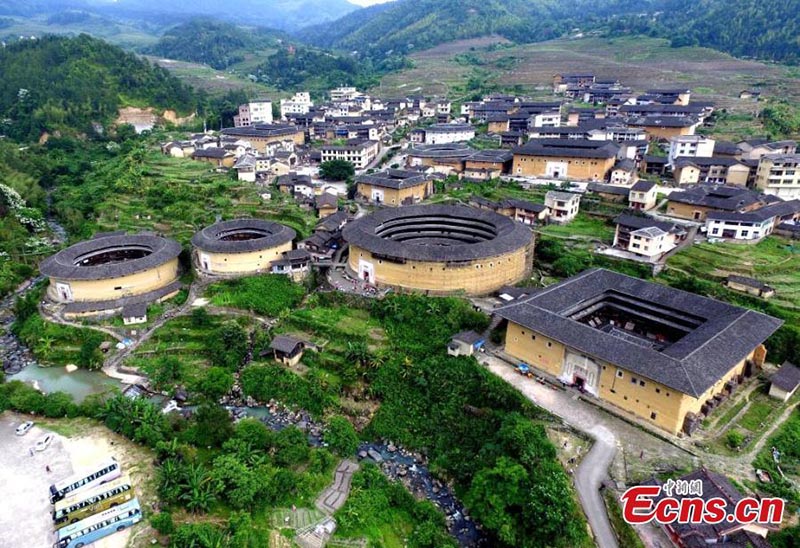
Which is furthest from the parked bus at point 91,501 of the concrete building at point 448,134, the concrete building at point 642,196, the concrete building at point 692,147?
the concrete building at point 448,134

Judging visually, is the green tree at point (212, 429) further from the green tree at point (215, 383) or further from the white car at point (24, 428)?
the white car at point (24, 428)

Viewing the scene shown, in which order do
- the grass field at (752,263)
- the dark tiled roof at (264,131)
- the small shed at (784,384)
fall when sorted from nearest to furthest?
the small shed at (784,384), the grass field at (752,263), the dark tiled roof at (264,131)

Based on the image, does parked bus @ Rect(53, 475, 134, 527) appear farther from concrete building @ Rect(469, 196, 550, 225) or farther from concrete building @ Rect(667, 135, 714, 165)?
concrete building @ Rect(667, 135, 714, 165)

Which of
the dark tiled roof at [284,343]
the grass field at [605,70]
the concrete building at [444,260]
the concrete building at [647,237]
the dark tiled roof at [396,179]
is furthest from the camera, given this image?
the grass field at [605,70]

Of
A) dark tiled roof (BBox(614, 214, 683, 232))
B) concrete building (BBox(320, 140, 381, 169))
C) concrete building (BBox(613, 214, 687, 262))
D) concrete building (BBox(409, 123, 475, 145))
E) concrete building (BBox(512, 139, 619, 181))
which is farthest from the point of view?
concrete building (BBox(409, 123, 475, 145))

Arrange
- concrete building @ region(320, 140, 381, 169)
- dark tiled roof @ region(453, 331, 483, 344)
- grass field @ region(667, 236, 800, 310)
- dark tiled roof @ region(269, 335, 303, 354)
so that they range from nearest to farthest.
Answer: dark tiled roof @ region(453, 331, 483, 344) < dark tiled roof @ region(269, 335, 303, 354) < grass field @ region(667, 236, 800, 310) < concrete building @ region(320, 140, 381, 169)

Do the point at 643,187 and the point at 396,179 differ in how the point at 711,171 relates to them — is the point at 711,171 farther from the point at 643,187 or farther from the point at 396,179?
the point at 396,179

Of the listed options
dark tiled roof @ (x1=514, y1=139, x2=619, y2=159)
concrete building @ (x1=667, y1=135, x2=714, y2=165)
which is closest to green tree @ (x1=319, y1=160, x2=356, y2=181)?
dark tiled roof @ (x1=514, y1=139, x2=619, y2=159)

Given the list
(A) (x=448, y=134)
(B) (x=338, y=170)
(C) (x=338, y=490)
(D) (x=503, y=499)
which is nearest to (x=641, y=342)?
(D) (x=503, y=499)
